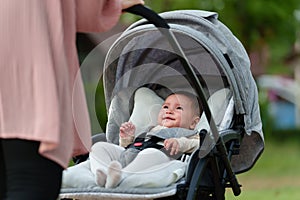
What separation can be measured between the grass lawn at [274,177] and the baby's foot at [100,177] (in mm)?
3751

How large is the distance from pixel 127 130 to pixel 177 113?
1.11 ft

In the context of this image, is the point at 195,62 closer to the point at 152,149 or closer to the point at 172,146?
the point at 172,146

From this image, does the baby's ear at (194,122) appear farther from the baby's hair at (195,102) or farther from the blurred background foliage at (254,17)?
the blurred background foliage at (254,17)

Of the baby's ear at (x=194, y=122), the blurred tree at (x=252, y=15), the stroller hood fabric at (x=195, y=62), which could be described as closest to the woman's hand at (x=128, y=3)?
the stroller hood fabric at (x=195, y=62)

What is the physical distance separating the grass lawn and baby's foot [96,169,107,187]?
3.75 metres

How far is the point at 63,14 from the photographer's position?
2.98 metres

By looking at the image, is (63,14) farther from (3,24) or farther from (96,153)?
(96,153)

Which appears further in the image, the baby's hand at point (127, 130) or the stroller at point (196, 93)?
the baby's hand at point (127, 130)

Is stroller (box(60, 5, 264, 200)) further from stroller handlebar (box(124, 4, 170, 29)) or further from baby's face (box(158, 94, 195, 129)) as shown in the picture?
stroller handlebar (box(124, 4, 170, 29))

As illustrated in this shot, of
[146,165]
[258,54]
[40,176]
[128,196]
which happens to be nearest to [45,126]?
[40,176]

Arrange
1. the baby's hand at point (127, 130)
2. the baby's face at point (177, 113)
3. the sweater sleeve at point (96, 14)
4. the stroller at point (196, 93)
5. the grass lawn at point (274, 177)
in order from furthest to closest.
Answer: the grass lawn at point (274, 177)
the baby's face at point (177, 113)
the baby's hand at point (127, 130)
the stroller at point (196, 93)
the sweater sleeve at point (96, 14)

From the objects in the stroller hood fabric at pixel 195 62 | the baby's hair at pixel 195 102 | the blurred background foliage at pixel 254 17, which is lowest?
the blurred background foliage at pixel 254 17

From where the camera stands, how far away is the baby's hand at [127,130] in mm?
4871

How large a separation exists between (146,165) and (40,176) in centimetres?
154
